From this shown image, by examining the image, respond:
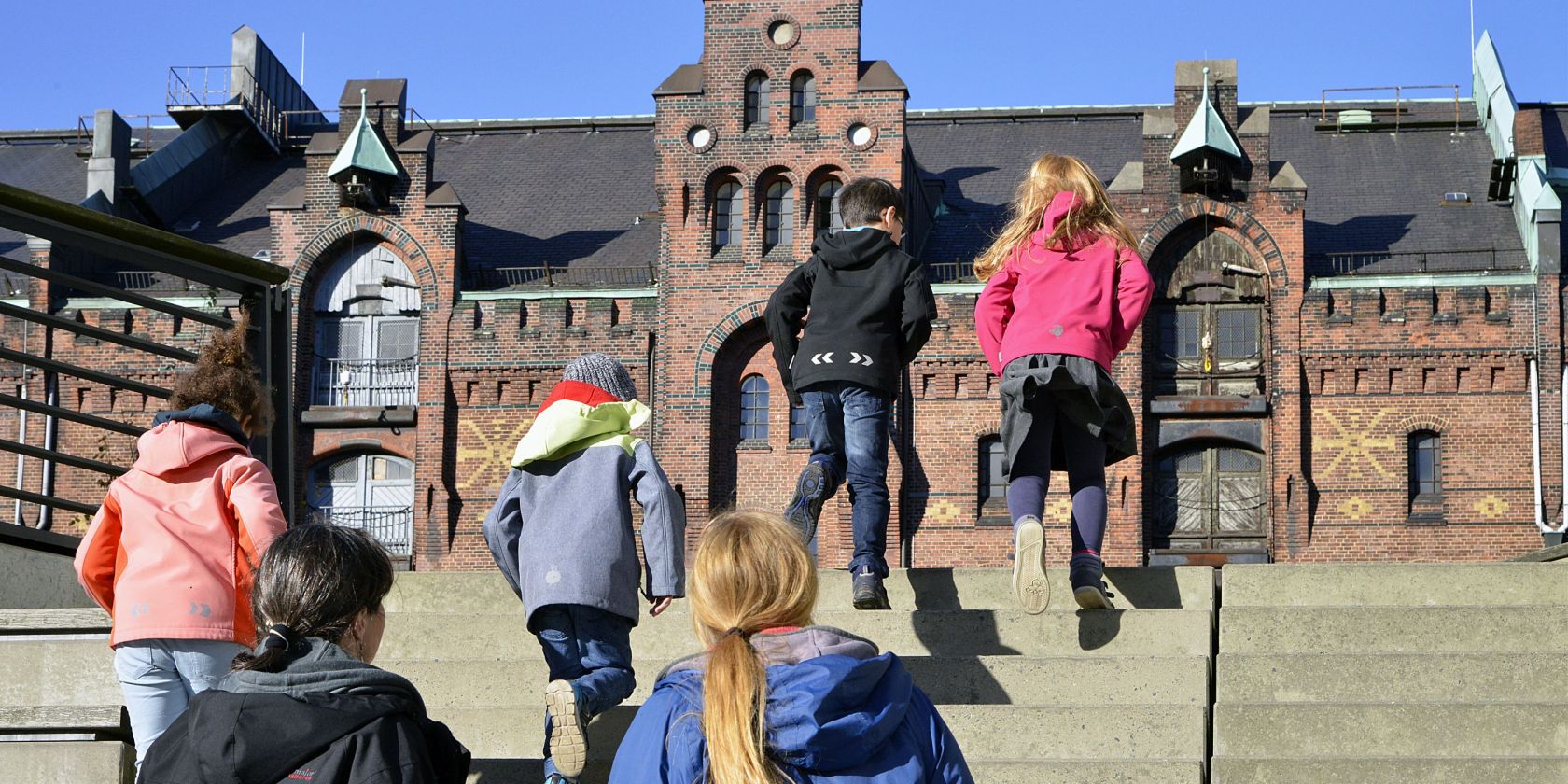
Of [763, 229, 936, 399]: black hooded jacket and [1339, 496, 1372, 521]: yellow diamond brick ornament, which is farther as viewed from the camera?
[1339, 496, 1372, 521]: yellow diamond brick ornament

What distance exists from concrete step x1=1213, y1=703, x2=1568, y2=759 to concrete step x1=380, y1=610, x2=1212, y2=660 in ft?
3.17

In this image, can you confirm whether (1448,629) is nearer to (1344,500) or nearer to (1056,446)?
(1056,446)

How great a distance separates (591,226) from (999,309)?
24598 mm

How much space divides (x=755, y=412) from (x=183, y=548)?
77.7 ft

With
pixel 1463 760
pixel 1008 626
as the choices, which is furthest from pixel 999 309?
pixel 1463 760

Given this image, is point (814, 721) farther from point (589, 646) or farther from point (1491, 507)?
point (1491, 507)

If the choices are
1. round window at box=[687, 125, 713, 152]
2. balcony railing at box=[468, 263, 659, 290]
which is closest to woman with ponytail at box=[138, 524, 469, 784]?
round window at box=[687, 125, 713, 152]

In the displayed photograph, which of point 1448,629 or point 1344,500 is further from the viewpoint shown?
point 1344,500

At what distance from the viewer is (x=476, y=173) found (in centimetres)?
3516

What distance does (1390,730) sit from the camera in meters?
6.74

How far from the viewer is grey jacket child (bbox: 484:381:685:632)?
6.39m

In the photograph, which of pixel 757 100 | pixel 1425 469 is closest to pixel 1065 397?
pixel 1425 469

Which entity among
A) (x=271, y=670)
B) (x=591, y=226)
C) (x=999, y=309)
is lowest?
(x=271, y=670)

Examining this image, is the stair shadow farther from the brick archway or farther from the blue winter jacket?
the brick archway
